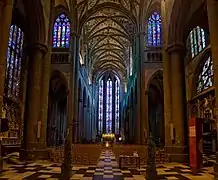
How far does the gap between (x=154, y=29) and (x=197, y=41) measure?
18.1ft

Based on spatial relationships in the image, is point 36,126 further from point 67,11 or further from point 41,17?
point 67,11

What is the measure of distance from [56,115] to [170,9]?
24518 mm

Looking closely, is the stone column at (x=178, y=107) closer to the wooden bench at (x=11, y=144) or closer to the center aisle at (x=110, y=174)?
the center aisle at (x=110, y=174)

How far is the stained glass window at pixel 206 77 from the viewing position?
2144 centimetres

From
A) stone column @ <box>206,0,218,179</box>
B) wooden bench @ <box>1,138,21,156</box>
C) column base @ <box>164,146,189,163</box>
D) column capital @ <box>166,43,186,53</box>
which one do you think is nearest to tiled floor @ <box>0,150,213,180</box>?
stone column @ <box>206,0,218,179</box>

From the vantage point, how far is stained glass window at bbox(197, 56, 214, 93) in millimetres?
21438

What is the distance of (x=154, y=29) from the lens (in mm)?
27578

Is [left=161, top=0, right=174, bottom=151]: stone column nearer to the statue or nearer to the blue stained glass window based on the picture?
the statue

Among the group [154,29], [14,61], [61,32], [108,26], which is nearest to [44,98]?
[14,61]

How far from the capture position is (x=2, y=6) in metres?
8.34

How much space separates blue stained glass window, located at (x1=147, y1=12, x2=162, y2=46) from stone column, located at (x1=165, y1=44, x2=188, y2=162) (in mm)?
13545

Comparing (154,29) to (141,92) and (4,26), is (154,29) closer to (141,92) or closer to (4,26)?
(141,92)

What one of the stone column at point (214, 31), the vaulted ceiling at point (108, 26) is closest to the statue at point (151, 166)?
the stone column at point (214, 31)

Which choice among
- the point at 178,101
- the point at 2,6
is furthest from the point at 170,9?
the point at 2,6
